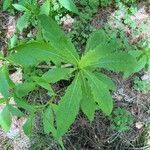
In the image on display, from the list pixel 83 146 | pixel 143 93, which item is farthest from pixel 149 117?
pixel 83 146

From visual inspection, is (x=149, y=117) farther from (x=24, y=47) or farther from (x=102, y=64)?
(x=24, y=47)

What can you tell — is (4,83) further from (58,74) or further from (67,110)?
(67,110)

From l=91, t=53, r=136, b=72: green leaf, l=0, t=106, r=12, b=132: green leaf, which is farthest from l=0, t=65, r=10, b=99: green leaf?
l=91, t=53, r=136, b=72: green leaf

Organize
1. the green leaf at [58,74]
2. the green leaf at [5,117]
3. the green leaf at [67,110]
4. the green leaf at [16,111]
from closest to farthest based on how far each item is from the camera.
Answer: the green leaf at [67,110]
the green leaf at [58,74]
the green leaf at [16,111]
the green leaf at [5,117]

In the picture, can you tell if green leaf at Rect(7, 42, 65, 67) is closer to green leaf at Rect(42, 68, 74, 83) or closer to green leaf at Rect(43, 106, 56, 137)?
green leaf at Rect(42, 68, 74, 83)

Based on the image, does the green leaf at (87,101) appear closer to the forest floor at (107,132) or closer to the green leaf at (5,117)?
the green leaf at (5,117)

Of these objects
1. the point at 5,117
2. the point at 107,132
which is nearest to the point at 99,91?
the point at 5,117

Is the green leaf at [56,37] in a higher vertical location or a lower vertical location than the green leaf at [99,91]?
higher

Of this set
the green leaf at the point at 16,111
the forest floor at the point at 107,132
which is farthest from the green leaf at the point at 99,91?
the forest floor at the point at 107,132
